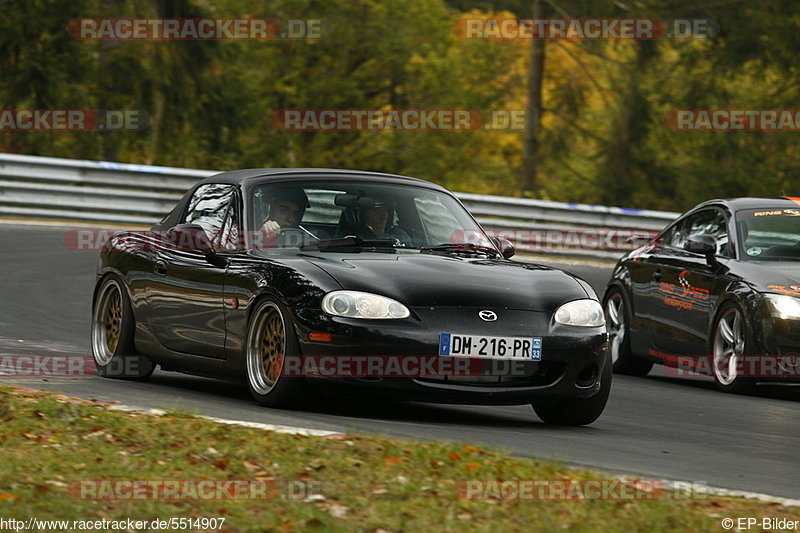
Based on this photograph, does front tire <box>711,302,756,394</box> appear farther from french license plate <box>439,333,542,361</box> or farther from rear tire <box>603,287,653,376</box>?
french license plate <box>439,333,542,361</box>

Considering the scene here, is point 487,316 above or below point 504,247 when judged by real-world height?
below

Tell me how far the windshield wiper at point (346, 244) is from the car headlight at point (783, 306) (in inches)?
133

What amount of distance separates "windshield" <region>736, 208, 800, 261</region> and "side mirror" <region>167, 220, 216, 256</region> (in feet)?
14.9

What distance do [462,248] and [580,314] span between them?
3.83 ft

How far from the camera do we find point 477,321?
820 centimetres

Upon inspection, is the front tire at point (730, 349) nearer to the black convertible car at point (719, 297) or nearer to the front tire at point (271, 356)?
the black convertible car at point (719, 297)

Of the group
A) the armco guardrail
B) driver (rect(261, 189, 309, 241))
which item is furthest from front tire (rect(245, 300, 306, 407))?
the armco guardrail

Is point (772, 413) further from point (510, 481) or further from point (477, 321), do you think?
point (510, 481)

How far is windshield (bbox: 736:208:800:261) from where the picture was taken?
11.9m

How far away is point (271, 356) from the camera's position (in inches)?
340

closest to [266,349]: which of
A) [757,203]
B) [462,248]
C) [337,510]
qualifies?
[462,248]

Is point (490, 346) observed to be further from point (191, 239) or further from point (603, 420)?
point (191, 239)

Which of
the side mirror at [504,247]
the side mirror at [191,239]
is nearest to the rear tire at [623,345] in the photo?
the side mirror at [504,247]

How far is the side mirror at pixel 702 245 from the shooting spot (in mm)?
11945
